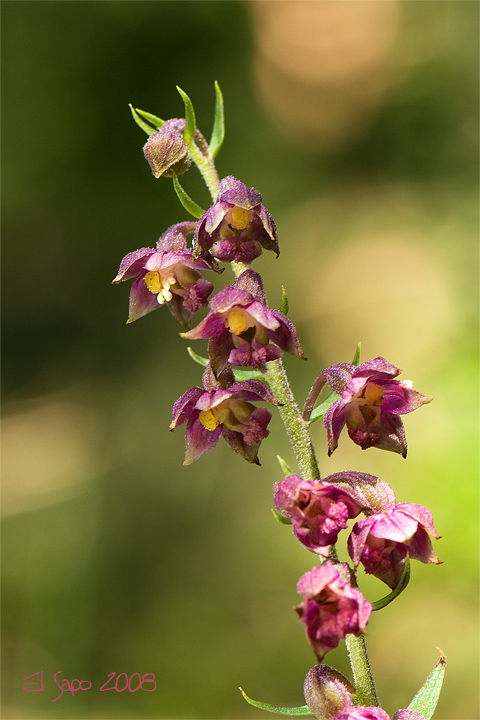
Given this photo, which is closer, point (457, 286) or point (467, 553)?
point (467, 553)

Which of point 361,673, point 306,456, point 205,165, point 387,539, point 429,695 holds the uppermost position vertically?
point 205,165

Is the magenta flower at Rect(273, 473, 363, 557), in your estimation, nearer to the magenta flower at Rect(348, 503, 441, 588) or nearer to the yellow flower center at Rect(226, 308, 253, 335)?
the magenta flower at Rect(348, 503, 441, 588)

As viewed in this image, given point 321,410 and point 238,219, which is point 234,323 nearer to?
point 238,219

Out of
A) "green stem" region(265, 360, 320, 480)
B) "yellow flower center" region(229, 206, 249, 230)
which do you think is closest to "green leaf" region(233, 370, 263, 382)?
"green stem" region(265, 360, 320, 480)

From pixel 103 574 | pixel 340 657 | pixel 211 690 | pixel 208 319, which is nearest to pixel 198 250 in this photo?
pixel 208 319

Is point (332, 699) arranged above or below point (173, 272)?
below

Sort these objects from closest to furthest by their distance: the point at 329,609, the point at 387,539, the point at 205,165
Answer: the point at 329,609 < the point at 387,539 < the point at 205,165

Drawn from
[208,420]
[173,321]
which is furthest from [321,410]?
[173,321]

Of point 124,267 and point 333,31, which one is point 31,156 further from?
point 124,267
